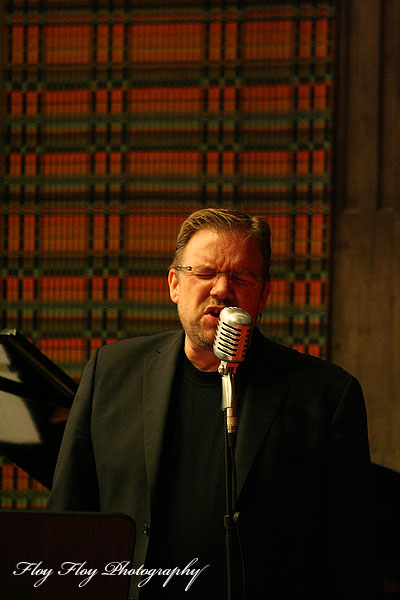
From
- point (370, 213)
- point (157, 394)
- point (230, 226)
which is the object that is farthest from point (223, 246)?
point (370, 213)

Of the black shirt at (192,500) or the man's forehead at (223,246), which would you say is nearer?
the black shirt at (192,500)

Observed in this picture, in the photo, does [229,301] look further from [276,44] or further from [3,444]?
[276,44]

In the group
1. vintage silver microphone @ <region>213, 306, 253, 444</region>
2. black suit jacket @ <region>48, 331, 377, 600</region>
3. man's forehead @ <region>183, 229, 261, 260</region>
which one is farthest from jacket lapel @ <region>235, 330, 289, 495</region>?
vintage silver microphone @ <region>213, 306, 253, 444</region>

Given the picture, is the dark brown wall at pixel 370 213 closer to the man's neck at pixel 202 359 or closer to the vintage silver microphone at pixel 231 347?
the man's neck at pixel 202 359

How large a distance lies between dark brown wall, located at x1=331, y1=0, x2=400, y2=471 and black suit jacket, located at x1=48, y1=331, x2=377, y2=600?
65.7 inches

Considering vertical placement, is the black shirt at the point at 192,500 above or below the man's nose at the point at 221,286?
below

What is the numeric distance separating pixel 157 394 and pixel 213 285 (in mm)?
311

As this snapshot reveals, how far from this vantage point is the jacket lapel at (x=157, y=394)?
1.57m

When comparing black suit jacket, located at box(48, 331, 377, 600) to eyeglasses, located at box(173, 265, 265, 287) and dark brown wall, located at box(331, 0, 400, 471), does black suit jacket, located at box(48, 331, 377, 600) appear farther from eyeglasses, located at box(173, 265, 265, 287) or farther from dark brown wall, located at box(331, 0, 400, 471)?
dark brown wall, located at box(331, 0, 400, 471)

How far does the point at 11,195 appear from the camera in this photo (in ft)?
11.6

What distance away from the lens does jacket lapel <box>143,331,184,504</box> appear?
1571mm

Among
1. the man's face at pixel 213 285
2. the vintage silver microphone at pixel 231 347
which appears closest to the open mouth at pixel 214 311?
the man's face at pixel 213 285

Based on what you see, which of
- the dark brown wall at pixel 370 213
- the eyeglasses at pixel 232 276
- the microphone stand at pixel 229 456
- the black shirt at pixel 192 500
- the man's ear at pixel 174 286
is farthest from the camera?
the dark brown wall at pixel 370 213

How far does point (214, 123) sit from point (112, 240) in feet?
2.53
